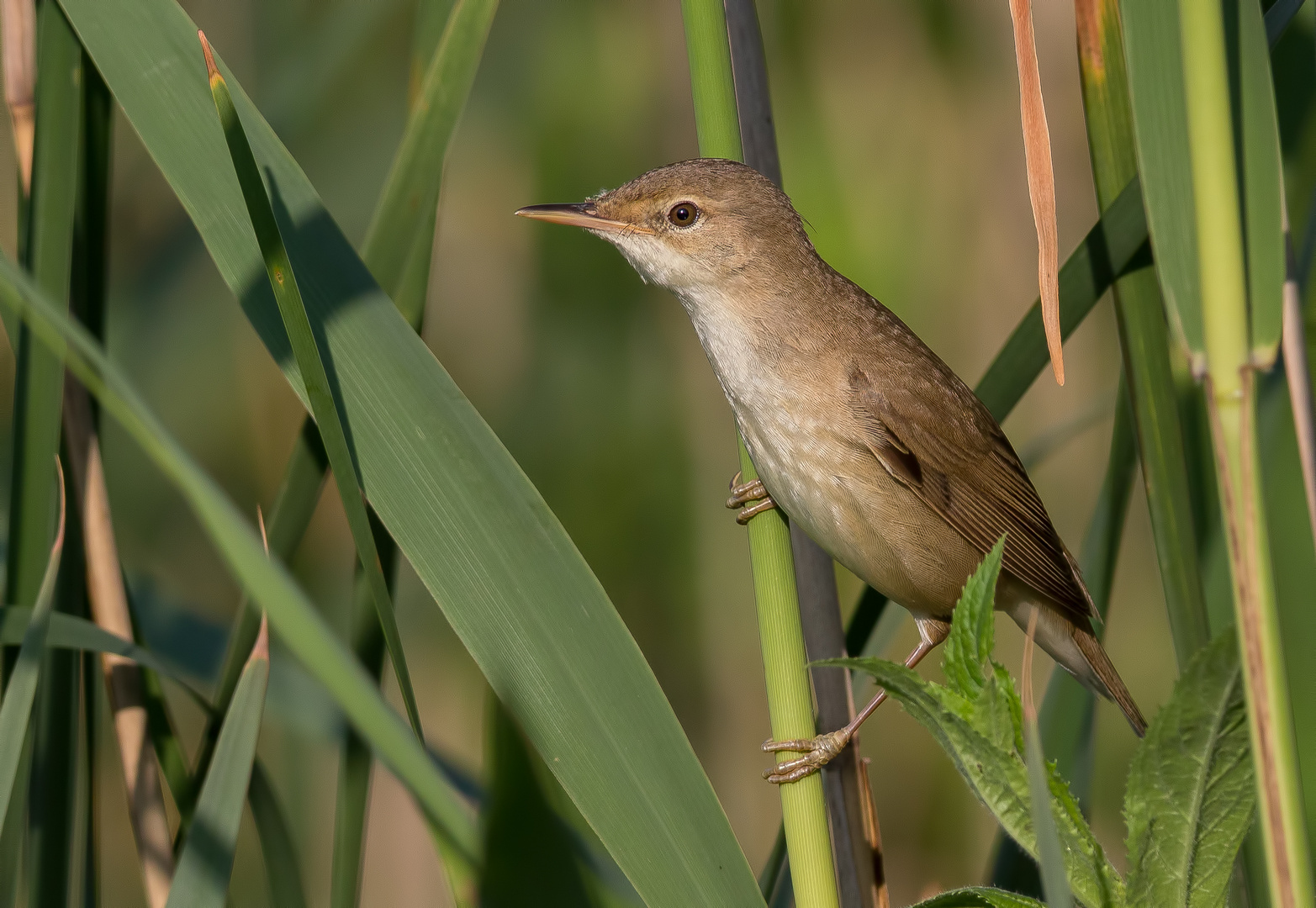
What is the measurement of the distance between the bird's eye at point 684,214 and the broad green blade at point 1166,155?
1.20 meters

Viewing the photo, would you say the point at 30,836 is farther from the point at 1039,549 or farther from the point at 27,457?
the point at 1039,549

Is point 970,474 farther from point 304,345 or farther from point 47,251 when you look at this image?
point 47,251

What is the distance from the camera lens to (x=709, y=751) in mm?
3197

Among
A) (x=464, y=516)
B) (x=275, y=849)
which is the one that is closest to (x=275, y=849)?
(x=275, y=849)

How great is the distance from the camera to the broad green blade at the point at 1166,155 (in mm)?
994

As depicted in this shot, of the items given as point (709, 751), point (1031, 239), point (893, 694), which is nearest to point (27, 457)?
point (893, 694)

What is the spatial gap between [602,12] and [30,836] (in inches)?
93.0

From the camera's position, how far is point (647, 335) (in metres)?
3.13

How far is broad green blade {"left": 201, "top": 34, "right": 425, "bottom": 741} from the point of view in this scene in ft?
3.53

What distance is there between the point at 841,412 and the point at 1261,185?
118cm

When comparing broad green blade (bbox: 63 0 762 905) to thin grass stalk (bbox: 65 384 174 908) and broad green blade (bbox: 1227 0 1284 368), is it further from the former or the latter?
broad green blade (bbox: 1227 0 1284 368)

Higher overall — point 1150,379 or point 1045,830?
point 1150,379

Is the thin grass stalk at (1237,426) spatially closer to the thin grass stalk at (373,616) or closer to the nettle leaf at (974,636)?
the nettle leaf at (974,636)

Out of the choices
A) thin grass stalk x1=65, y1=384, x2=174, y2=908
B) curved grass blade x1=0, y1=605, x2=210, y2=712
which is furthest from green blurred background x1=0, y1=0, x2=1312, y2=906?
curved grass blade x1=0, y1=605, x2=210, y2=712
